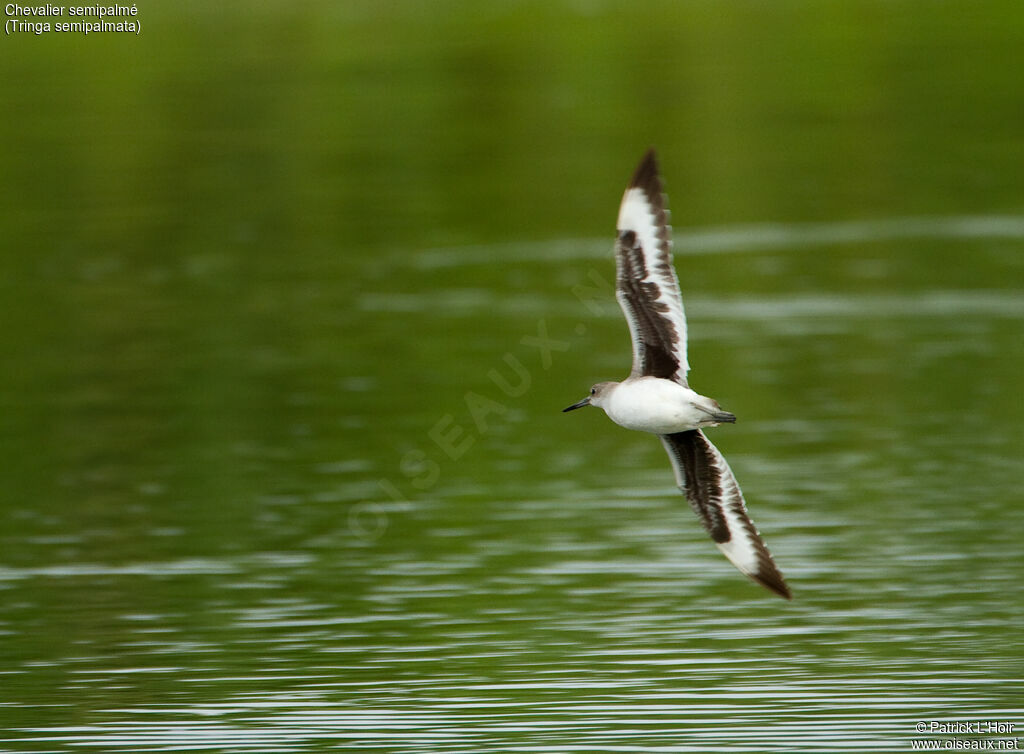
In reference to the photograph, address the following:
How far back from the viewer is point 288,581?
1538cm

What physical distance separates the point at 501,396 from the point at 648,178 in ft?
30.1

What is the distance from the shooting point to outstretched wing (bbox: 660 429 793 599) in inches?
460

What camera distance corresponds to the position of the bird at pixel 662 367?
11.4 meters

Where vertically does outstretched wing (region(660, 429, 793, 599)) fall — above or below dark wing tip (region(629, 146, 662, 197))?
below

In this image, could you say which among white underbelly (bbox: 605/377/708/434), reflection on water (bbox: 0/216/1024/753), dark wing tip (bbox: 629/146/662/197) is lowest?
reflection on water (bbox: 0/216/1024/753)

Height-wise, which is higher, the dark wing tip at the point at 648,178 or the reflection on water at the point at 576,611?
the dark wing tip at the point at 648,178

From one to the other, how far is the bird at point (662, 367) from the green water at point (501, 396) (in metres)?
1.09

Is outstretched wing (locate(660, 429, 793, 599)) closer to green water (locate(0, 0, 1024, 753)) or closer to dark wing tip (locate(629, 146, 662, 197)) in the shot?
green water (locate(0, 0, 1024, 753))

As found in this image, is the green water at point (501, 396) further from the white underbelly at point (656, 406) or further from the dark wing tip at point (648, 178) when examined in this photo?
the dark wing tip at point (648, 178)

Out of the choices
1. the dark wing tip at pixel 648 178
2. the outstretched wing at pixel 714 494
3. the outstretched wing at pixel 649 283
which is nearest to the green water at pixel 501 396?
the outstretched wing at pixel 714 494

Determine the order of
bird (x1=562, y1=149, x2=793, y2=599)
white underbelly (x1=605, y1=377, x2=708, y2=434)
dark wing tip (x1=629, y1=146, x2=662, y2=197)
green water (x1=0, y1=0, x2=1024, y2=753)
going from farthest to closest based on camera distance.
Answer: green water (x1=0, y1=0, x2=1024, y2=753) < dark wing tip (x1=629, y1=146, x2=662, y2=197) < bird (x1=562, y1=149, x2=793, y2=599) < white underbelly (x1=605, y1=377, x2=708, y2=434)

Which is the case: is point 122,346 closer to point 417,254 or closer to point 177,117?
point 417,254

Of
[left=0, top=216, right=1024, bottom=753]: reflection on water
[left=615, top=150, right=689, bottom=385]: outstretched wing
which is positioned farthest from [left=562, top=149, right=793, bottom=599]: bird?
[left=0, top=216, right=1024, bottom=753]: reflection on water

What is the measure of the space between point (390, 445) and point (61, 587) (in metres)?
4.36
